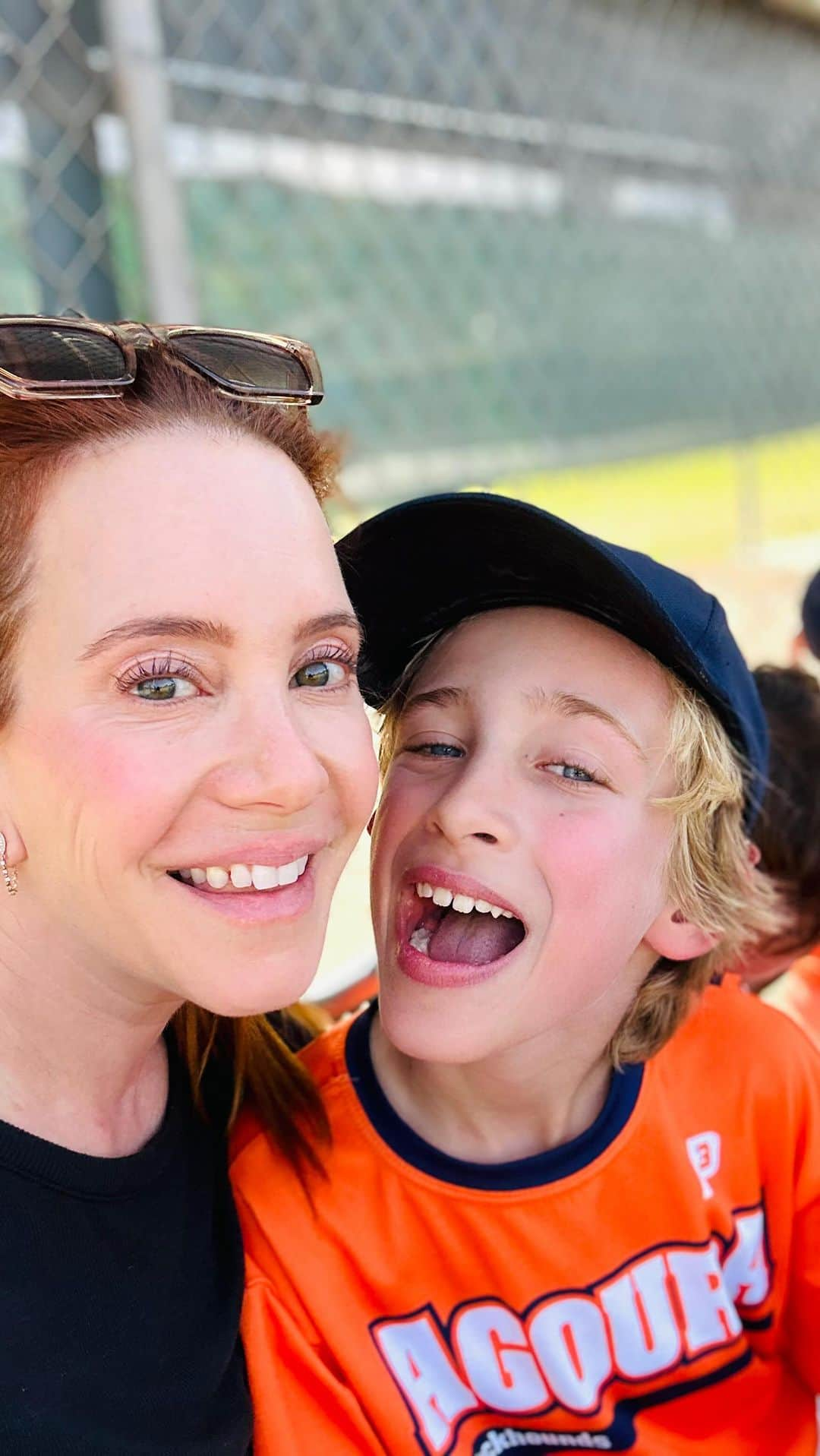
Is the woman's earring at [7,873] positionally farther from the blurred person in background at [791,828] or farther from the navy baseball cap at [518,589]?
the blurred person in background at [791,828]

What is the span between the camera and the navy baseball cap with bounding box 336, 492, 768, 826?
1373 mm

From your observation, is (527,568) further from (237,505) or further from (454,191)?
(454,191)

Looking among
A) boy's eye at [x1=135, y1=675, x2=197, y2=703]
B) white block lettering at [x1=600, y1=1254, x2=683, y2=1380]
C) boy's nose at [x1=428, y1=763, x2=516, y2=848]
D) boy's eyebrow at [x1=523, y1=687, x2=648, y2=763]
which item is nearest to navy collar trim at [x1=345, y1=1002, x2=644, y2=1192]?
white block lettering at [x1=600, y1=1254, x2=683, y2=1380]

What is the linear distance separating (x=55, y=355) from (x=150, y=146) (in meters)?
1.19

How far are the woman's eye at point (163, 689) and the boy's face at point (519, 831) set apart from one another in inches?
15.8

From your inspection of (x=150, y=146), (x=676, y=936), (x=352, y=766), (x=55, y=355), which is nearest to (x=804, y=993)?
(x=676, y=936)

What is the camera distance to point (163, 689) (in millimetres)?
1035

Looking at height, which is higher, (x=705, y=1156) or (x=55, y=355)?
(x=55, y=355)

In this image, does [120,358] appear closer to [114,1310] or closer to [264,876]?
[264,876]

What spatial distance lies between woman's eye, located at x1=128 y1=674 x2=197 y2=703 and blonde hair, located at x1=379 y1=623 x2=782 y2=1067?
0.53 m

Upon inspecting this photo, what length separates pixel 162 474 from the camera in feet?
3.45

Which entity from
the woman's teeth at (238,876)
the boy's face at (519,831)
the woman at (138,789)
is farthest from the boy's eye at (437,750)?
the woman's teeth at (238,876)

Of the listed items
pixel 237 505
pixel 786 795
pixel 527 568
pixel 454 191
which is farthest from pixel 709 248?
pixel 237 505

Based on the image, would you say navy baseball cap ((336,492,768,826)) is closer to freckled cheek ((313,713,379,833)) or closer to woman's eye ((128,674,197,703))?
freckled cheek ((313,713,379,833))
